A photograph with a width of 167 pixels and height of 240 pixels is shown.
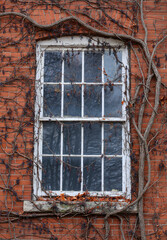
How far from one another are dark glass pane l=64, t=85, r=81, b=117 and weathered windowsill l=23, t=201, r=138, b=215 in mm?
1267

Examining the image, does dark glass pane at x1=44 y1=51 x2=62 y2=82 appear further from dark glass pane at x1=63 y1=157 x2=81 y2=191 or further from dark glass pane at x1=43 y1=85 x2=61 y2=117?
dark glass pane at x1=63 y1=157 x2=81 y2=191

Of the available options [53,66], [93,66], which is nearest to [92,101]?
[93,66]

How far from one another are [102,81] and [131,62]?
0.50m

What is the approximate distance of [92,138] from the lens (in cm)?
512

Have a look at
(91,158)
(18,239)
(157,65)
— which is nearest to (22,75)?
(91,158)

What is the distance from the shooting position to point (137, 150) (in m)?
4.98

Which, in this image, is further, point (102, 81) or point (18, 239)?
point (102, 81)

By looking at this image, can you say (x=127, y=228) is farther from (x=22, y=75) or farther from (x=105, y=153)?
(x=22, y=75)

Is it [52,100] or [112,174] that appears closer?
[112,174]

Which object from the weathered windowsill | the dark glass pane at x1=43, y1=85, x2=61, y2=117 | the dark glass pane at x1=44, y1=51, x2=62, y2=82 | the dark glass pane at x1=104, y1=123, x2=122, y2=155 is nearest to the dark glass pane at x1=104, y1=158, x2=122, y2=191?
the dark glass pane at x1=104, y1=123, x2=122, y2=155

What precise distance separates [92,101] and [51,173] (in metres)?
1.19

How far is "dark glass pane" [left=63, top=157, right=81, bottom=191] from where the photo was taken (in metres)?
5.02

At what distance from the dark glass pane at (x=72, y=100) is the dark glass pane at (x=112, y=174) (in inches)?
32.3

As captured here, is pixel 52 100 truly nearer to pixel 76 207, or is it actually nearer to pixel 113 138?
pixel 113 138
